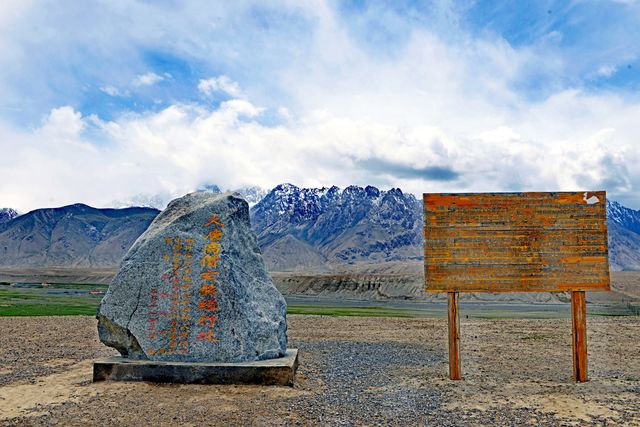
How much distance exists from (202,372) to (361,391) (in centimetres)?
346

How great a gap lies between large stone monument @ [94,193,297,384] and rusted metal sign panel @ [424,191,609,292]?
A: 4178mm

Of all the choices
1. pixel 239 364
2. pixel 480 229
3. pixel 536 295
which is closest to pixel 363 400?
pixel 239 364

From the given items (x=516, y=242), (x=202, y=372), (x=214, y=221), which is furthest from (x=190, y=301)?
(x=516, y=242)

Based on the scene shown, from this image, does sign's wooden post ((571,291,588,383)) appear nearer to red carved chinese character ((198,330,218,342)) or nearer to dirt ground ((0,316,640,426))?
dirt ground ((0,316,640,426))

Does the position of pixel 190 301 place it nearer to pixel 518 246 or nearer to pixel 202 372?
pixel 202 372

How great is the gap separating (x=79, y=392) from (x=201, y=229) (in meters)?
4.26

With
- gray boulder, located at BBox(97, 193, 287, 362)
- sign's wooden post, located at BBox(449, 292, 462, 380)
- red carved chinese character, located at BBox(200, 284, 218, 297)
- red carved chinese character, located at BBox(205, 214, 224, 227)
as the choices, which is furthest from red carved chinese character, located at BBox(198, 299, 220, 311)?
sign's wooden post, located at BBox(449, 292, 462, 380)

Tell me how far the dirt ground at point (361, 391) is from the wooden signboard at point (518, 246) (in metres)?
1.53

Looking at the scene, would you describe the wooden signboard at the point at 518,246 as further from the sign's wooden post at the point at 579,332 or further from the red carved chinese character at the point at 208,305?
the red carved chinese character at the point at 208,305

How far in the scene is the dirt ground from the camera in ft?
31.7

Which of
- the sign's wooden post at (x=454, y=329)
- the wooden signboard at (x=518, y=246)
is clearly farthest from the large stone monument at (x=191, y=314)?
the wooden signboard at (x=518, y=246)

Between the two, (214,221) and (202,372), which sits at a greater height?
(214,221)

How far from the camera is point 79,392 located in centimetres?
1102

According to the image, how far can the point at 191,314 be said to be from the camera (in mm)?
12031
